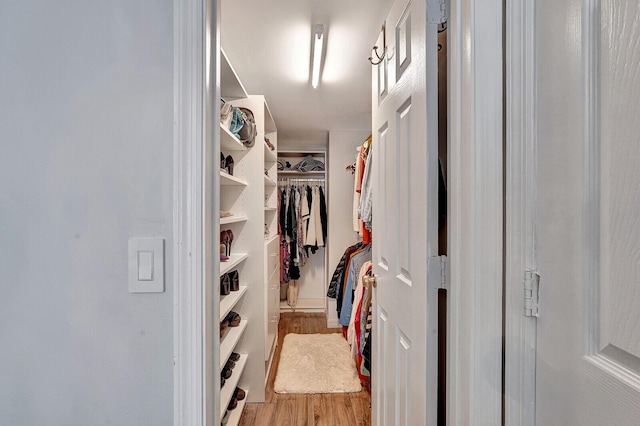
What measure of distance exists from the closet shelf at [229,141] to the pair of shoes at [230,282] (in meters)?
0.80

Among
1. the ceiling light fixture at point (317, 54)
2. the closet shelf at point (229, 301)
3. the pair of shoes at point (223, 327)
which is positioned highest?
the ceiling light fixture at point (317, 54)

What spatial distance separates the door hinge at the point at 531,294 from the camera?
0.66 m

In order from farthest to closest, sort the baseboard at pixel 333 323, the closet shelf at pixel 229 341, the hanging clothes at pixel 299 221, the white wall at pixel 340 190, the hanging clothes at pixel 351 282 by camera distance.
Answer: the hanging clothes at pixel 299 221, the white wall at pixel 340 190, the baseboard at pixel 333 323, the hanging clothes at pixel 351 282, the closet shelf at pixel 229 341

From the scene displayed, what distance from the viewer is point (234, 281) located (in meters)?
2.12

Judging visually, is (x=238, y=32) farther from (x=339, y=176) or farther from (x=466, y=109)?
(x=339, y=176)

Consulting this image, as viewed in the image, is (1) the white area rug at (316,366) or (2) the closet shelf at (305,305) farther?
(2) the closet shelf at (305,305)

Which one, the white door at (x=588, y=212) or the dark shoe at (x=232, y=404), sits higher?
the white door at (x=588, y=212)

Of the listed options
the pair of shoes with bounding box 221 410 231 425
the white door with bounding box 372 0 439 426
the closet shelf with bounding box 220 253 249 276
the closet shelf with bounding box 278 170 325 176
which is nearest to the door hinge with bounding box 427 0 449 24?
the white door with bounding box 372 0 439 426

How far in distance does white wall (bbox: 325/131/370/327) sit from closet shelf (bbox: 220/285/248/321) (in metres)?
1.72

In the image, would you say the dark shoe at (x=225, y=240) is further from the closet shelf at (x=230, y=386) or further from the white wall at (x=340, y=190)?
the white wall at (x=340, y=190)

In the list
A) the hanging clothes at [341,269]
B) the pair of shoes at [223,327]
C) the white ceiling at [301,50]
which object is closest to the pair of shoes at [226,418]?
the pair of shoes at [223,327]

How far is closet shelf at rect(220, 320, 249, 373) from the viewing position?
1.73 meters
